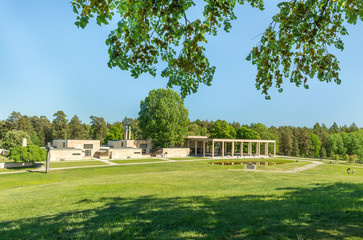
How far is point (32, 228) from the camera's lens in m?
5.74

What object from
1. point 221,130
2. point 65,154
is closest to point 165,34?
point 65,154

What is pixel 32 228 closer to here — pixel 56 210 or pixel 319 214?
pixel 56 210

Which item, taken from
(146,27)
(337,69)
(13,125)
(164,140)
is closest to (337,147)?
(164,140)

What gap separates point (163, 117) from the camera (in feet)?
173

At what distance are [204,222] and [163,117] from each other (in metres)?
47.5

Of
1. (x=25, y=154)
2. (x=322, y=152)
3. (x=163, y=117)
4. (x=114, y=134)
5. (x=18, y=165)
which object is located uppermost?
(x=163, y=117)

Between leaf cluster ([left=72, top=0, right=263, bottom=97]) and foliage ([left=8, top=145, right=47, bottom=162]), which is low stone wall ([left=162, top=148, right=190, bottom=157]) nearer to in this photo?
foliage ([left=8, top=145, right=47, bottom=162])

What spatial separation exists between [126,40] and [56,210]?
21.4 ft

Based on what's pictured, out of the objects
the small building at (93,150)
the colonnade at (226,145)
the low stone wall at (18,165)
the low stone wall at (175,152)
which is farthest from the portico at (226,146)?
the low stone wall at (18,165)

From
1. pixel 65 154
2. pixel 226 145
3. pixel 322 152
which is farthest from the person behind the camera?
pixel 226 145

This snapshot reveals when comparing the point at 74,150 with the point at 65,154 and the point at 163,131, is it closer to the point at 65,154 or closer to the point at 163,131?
the point at 65,154

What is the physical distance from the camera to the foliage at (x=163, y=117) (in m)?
52.6

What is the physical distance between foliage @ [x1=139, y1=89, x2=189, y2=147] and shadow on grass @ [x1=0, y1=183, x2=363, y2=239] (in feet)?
147

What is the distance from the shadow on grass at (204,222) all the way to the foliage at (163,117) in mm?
44707
